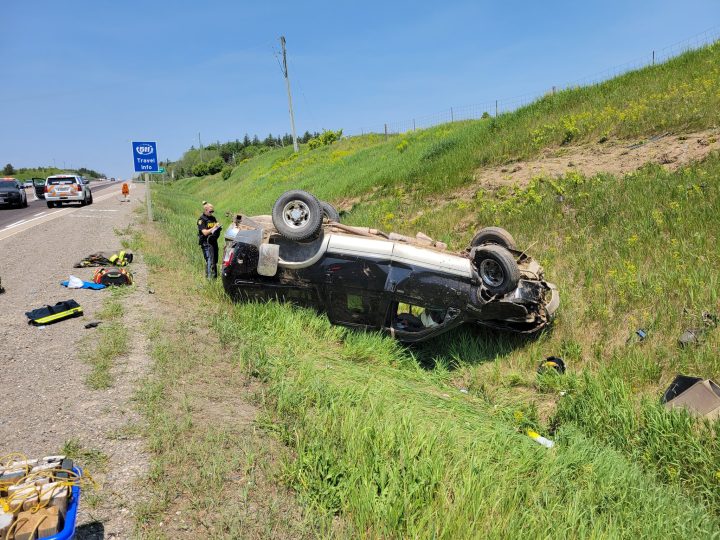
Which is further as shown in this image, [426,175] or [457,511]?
[426,175]

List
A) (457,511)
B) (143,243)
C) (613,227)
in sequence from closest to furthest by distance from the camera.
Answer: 1. (457,511)
2. (613,227)
3. (143,243)

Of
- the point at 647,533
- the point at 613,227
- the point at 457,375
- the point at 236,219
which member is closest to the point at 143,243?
the point at 236,219

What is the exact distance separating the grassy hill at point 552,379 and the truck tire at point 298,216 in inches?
41.0

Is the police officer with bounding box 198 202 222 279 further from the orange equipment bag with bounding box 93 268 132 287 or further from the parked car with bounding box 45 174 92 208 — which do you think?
the parked car with bounding box 45 174 92 208

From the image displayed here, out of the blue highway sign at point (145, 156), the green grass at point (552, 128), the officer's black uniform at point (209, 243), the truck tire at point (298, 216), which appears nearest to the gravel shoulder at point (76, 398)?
the officer's black uniform at point (209, 243)

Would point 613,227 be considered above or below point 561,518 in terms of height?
above

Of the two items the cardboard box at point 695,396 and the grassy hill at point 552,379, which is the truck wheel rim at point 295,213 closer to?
the grassy hill at point 552,379

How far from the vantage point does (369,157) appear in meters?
21.6

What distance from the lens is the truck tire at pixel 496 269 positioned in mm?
5719

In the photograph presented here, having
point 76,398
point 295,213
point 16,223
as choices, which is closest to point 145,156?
point 16,223

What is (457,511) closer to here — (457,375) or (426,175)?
(457,375)

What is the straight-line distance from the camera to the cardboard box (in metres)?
4.11

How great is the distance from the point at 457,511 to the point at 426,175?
37.0ft

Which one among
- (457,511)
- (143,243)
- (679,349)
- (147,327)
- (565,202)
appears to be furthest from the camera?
(143,243)
